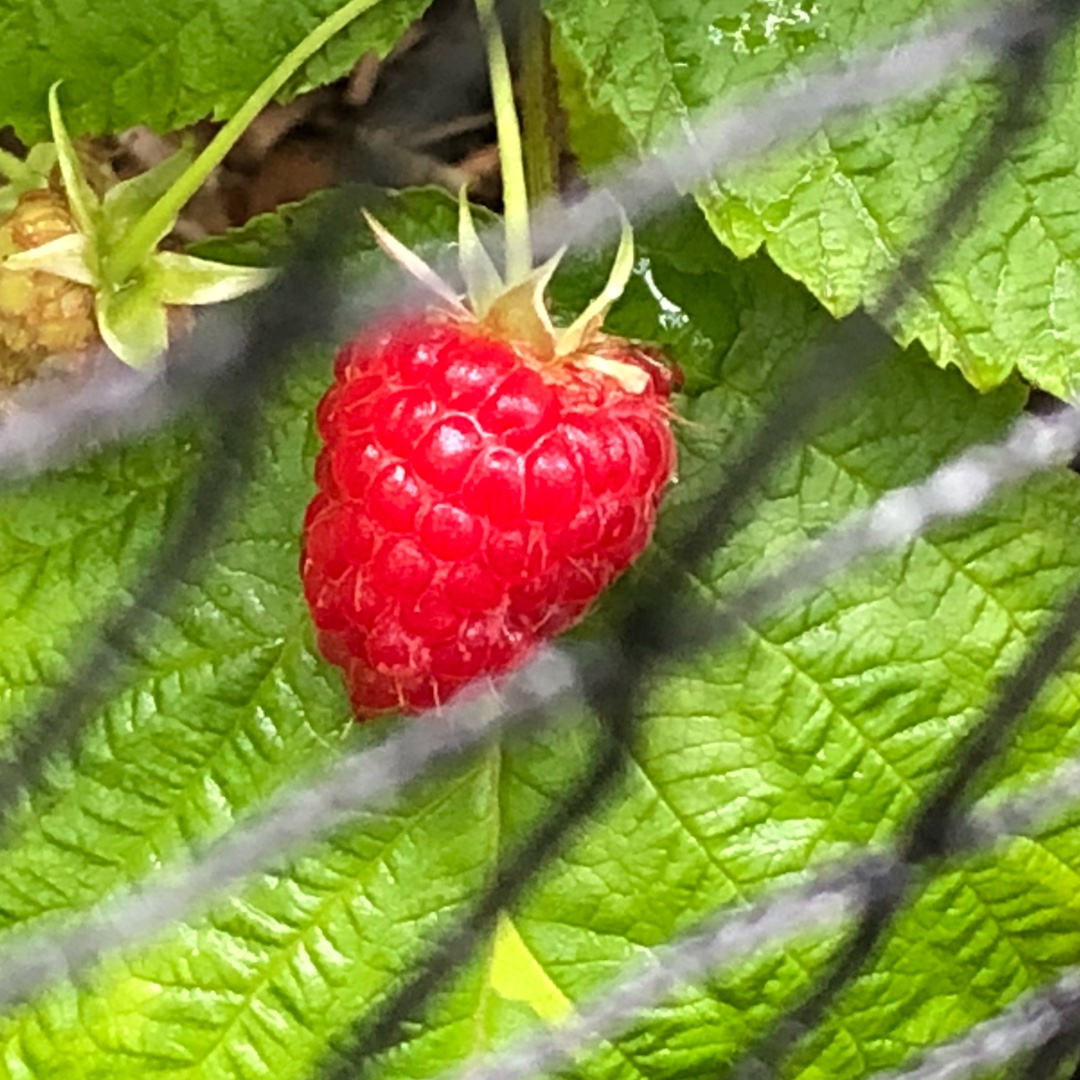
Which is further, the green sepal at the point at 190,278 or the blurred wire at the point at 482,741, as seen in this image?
the blurred wire at the point at 482,741

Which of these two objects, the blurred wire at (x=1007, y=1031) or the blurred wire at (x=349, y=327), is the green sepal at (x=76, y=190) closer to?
the blurred wire at (x=349, y=327)

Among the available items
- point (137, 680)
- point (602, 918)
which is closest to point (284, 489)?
point (137, 680)

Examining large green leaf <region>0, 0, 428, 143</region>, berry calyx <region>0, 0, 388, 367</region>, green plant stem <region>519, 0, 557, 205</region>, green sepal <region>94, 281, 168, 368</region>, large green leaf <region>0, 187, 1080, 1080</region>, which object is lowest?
large green leaf <region>0, 187, 1080, 1080</region>

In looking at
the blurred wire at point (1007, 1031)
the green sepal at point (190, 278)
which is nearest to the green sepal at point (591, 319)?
the green sepal at point (190, 278)

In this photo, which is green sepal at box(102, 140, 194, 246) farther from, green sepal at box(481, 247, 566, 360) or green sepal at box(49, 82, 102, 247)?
green sepal at box(481, 247, 566, 360)

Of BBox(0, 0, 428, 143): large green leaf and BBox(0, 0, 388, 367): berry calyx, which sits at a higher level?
BBox(0, 0, 428, 143): large green leaf

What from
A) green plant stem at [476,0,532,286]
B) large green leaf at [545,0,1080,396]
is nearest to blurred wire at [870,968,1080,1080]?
large green leaf at [545,0,1080,396]

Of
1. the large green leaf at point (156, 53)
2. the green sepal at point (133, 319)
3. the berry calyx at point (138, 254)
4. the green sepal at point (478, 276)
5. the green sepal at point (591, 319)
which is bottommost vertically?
the green sepal at point (591, 319)
